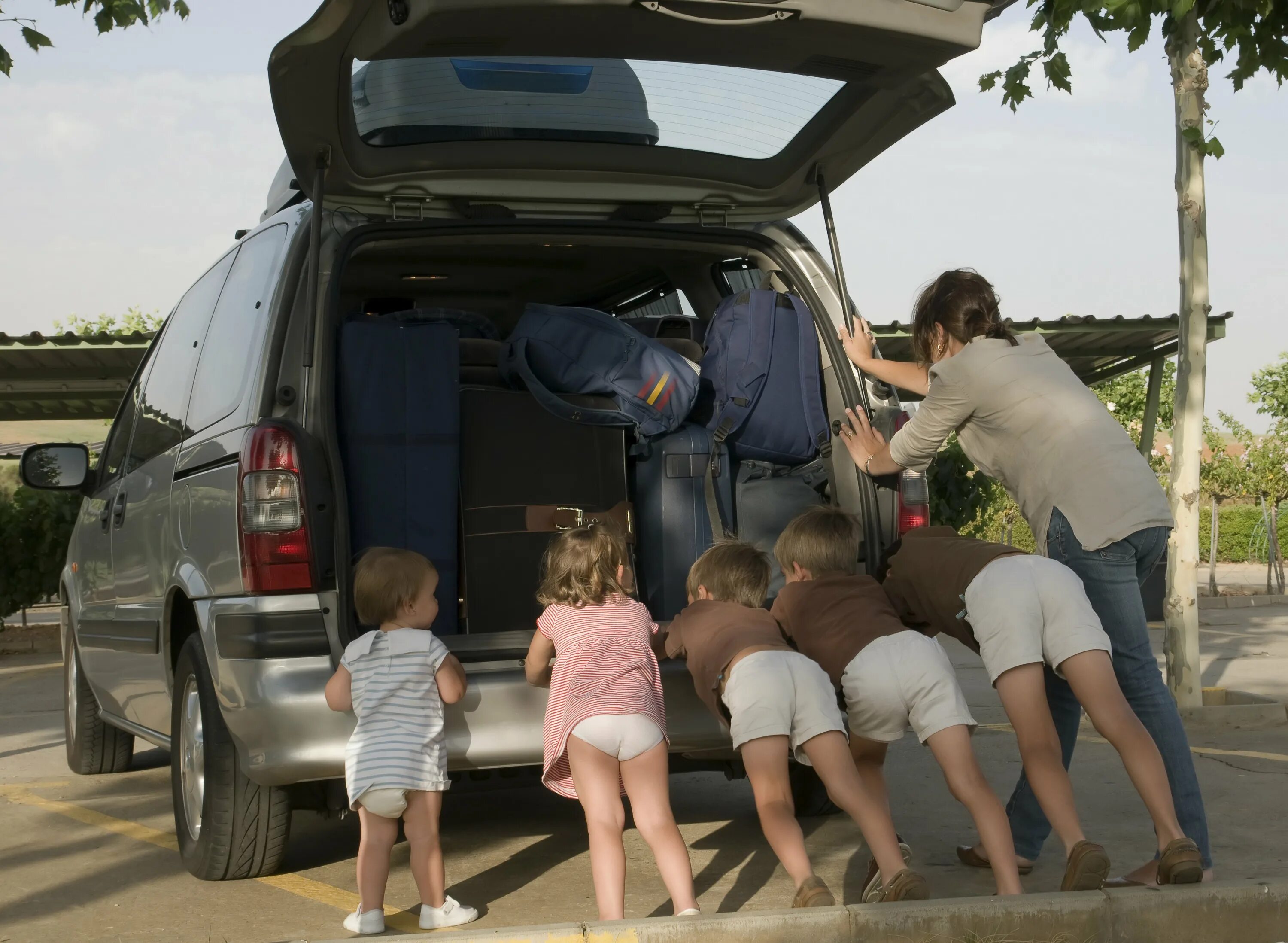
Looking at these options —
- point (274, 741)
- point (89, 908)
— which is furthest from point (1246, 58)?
point (89, 908)

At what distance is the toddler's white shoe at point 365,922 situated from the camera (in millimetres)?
3428

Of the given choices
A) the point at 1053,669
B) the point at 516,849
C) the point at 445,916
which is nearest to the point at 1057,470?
the point at 1053,669

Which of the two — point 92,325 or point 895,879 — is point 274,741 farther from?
point 92,325

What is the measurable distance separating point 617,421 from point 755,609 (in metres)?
1.04

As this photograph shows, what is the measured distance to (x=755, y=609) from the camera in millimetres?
3725

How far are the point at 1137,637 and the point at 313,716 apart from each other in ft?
6.97

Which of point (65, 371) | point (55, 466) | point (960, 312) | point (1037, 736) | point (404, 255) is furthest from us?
point (65, 371)

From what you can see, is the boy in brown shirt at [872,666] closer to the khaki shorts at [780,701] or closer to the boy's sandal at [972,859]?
the khaki shorts at [780,701]

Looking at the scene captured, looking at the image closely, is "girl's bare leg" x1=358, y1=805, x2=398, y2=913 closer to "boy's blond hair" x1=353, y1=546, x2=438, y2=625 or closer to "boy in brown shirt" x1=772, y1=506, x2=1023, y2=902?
"boy's blond hair" x1=353, y1=546, x2=438, y2=625

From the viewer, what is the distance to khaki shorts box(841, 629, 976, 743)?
136 inches

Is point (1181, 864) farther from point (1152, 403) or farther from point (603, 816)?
point (1152, 403)

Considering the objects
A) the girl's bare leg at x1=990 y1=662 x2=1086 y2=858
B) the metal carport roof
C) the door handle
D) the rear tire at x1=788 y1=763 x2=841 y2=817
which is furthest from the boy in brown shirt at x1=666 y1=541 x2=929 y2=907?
the metal carport roof

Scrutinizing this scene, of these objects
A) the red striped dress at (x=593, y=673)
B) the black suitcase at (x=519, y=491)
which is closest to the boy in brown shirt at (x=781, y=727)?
the red striped dress at (x=593, y=673)

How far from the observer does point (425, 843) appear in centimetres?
354
